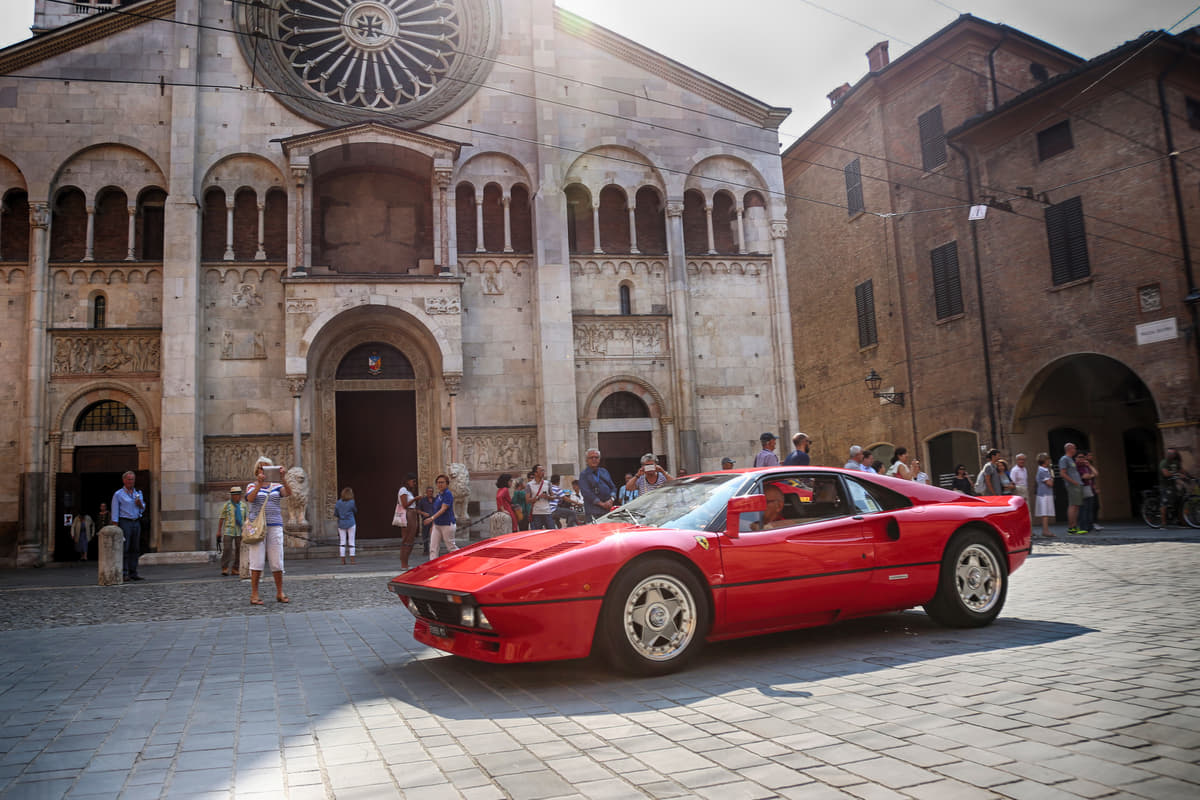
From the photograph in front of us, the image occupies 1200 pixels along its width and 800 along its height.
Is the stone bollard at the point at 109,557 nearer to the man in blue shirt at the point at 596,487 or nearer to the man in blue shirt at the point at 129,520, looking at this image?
the man in blue shirt at the point at 129,520

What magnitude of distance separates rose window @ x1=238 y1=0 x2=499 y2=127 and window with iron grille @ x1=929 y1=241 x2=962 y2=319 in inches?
576

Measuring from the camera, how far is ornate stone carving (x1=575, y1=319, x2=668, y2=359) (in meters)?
21.9

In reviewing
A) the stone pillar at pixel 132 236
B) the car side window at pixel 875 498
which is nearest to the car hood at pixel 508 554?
the car side window at pixel 875 498

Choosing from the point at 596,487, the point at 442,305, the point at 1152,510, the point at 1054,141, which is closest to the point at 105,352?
the point at 442,305

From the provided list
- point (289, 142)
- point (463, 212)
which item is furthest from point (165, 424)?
point (463, 212)

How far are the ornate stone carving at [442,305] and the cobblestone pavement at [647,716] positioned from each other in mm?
13321

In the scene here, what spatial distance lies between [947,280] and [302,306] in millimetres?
18664

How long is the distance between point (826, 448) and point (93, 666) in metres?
28.9

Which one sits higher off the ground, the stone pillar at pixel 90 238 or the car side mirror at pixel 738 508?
the stone pillar at pixel 90 238

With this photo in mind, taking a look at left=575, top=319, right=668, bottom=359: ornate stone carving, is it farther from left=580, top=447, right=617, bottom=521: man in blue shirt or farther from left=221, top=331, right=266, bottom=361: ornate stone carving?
left=580, top=447, right=617, bottom=521: man in blue shirt

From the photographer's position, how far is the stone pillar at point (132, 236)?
20.4m

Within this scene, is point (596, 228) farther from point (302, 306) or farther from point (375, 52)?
point (302, 306)

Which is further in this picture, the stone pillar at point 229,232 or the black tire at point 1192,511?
the stone pillar at point 229,232

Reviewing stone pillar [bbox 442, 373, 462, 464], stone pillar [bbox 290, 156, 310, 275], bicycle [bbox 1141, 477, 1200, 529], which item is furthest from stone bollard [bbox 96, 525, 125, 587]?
bicycle [bbox 1141, 477, 1200, 529]
